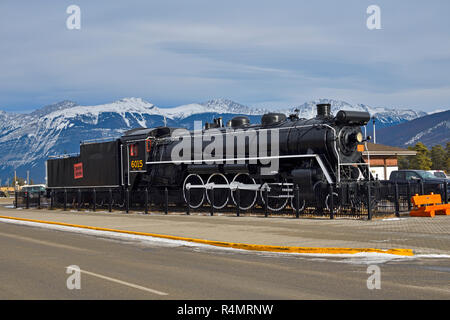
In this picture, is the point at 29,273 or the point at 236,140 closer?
the point at 29,273

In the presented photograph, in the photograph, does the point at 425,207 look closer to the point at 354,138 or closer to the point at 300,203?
the point at 354,138

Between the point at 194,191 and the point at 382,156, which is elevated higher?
the point at 382,156

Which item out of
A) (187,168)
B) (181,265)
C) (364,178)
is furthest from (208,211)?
(181,265)

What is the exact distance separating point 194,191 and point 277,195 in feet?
18.0

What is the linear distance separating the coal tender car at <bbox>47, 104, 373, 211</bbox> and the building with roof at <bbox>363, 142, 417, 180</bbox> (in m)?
20.7

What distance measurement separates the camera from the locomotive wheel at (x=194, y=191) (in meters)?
26.5

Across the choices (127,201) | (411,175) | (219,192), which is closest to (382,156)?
(411,175)

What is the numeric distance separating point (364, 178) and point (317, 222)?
186 inches

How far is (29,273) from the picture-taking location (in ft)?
30.7

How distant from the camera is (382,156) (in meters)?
50.2

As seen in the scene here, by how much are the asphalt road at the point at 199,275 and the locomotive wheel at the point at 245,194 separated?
10796mm
